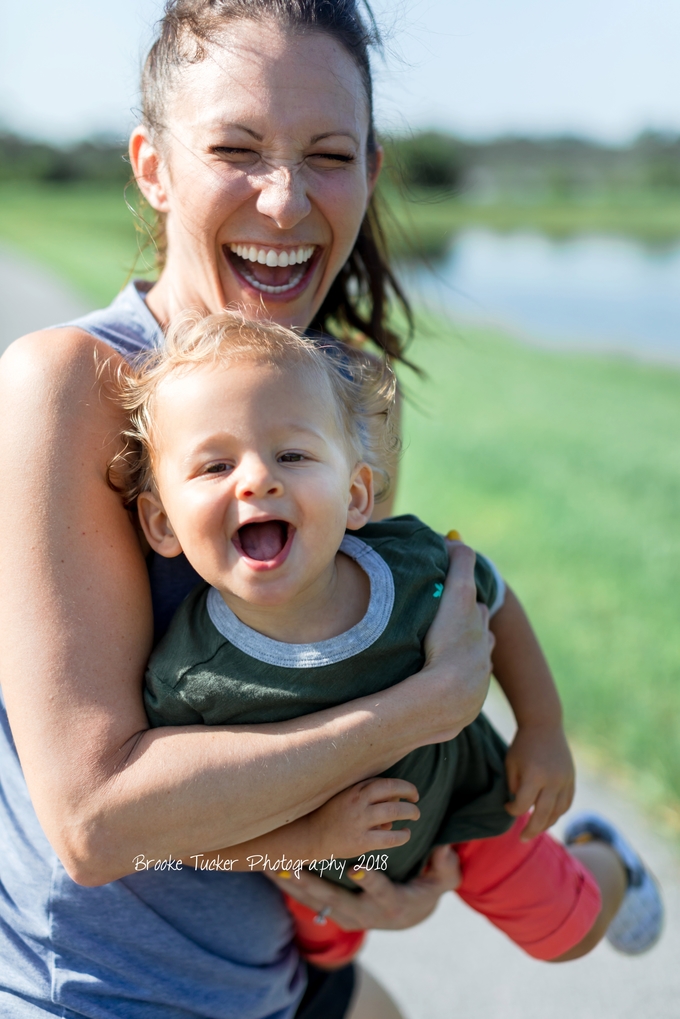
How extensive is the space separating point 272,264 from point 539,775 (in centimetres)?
122

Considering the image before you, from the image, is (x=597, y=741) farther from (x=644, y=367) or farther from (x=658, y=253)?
(x=658, y=253)

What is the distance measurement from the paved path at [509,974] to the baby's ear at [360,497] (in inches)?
66.6

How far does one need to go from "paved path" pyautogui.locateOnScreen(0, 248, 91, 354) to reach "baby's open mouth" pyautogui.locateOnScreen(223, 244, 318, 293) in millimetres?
8619

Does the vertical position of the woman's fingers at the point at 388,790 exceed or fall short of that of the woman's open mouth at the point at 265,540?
it falls short

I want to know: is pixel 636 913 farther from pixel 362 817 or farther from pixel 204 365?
pixel 204 365

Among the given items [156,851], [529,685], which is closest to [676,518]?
[529,685]

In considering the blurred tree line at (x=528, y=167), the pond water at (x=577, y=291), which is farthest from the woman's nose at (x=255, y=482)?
the blurred tree line at (x=528, y=167)

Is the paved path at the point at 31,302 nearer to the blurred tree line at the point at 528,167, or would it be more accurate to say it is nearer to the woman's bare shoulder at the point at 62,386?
the woman's bare shoulder at the point at 62,386

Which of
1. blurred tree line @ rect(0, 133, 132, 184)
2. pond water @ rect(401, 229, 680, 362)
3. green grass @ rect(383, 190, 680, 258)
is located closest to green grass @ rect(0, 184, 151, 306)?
blurred tree line @ rect(0, 133, 132, 184)

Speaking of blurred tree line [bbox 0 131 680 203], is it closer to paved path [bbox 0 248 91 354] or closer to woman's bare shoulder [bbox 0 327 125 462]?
paved path [bbox 0 248 91 354]

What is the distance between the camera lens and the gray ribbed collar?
5.42 feet

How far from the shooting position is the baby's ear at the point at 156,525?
168cm

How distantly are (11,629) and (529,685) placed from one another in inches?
45.2

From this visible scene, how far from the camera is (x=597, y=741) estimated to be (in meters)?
3.77
